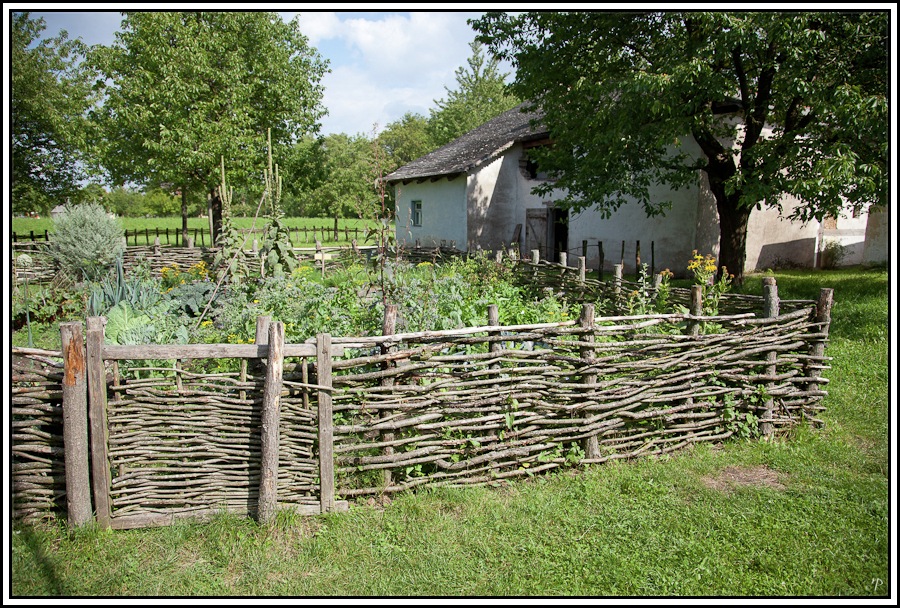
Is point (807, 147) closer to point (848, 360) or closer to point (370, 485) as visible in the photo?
point (848, 360)

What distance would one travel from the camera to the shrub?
37.4 ft

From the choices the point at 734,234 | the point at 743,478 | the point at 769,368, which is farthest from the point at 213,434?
the point at 734,234

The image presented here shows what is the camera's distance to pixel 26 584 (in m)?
3.03

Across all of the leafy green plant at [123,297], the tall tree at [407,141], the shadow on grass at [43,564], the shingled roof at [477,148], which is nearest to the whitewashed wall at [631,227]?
the shingled roof at [477,148]

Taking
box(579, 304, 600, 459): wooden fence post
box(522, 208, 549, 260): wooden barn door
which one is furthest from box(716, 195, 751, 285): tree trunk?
box(579, 304, 600, 459): wooden fence post

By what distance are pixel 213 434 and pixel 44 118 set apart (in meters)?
23.6

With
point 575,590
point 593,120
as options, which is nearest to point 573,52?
point 593,120

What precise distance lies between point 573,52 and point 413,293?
7650 millimetres

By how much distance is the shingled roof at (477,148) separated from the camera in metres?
17.0

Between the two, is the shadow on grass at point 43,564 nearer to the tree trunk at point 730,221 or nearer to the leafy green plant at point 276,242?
the leafy green plant at point 276,242

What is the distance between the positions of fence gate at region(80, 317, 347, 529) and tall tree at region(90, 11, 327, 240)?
13.4 metres

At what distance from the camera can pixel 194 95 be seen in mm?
16188

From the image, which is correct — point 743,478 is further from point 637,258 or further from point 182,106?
point 182,106

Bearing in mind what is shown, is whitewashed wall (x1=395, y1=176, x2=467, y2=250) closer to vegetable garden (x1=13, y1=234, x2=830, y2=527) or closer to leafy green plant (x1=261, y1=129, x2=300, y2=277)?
leafy green plant (x1=261, y1=129, x2=300, y2=277)
